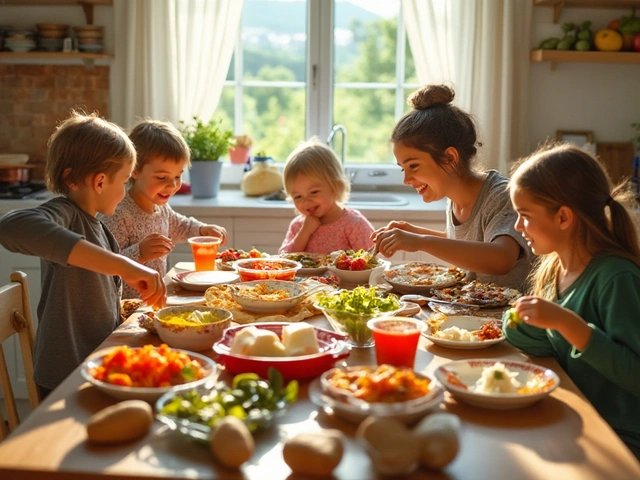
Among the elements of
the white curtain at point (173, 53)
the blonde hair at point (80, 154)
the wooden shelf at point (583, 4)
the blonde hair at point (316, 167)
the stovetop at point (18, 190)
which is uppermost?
the wooden shelf at point (583, 4)

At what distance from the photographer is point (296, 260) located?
8.35 ft

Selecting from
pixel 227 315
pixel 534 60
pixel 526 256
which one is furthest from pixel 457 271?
pixel 534 60

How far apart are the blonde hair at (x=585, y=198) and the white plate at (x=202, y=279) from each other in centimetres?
92

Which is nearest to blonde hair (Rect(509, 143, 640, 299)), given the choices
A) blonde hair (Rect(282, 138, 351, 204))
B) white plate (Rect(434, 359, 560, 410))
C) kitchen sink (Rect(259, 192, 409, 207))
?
white plate (Rect(434, 359, 560, 410))

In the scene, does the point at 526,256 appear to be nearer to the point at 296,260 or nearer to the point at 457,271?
the point at 457,271

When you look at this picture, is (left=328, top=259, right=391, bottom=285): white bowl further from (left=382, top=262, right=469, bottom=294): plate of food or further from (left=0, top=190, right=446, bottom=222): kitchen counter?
(left=0, top=190, right=446, bottom=222): kitchen counter

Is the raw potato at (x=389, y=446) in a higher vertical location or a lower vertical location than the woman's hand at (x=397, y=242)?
lower

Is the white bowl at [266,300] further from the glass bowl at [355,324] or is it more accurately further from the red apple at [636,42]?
the red apple at [636,42]

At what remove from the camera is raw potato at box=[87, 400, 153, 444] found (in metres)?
1.16

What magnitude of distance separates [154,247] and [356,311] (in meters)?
0.82

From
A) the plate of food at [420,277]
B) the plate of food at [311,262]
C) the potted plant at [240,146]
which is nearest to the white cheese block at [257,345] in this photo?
the plate of food at [420,277]

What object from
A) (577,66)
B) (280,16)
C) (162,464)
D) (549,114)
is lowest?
(162,464)

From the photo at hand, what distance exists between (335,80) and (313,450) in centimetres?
342

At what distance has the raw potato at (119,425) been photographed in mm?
1159
